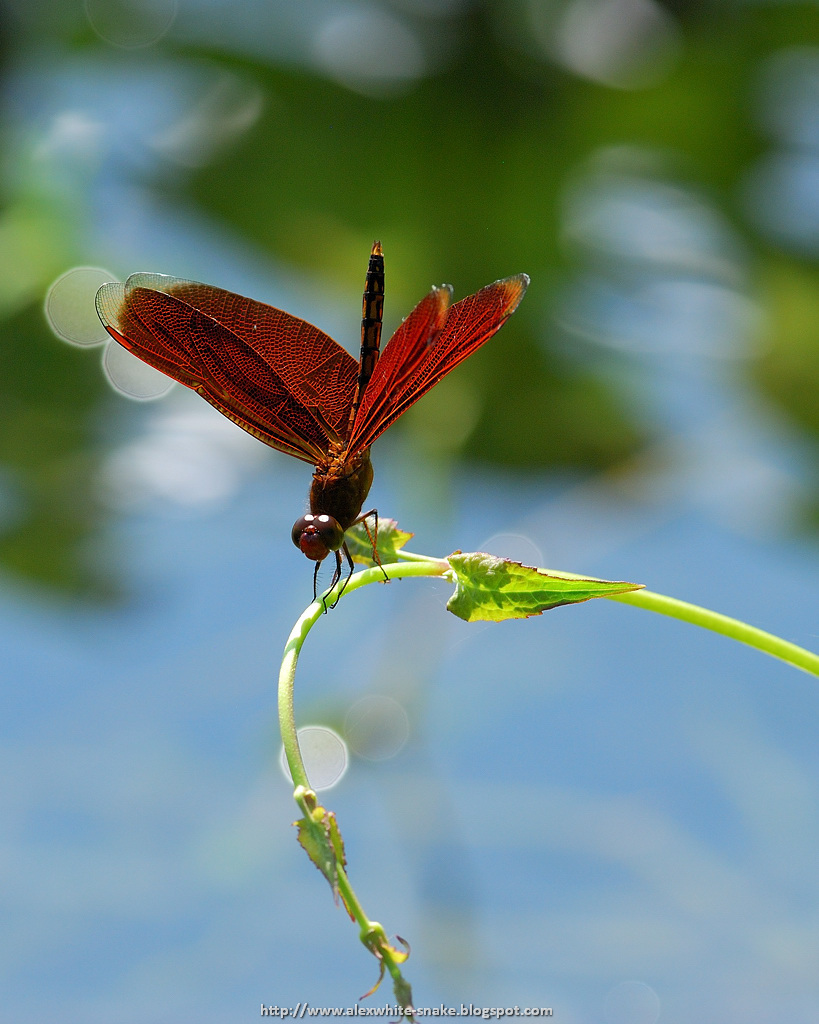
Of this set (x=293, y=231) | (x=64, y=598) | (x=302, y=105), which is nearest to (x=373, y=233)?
(x=293, y=231)

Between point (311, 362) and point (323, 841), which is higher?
point (311, 362)

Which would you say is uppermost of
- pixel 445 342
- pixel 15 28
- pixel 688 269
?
pixel 15 28

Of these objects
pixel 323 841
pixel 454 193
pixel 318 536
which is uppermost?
pixel 454 193

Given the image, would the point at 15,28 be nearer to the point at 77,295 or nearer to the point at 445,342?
the point at 77,295

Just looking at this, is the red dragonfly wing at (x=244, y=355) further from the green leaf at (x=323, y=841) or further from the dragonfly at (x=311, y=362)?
the green leaf at (x=323, y=841)

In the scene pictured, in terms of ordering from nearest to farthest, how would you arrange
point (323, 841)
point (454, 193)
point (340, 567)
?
point (323, 841) → point (340, 567) → point (454, 193)

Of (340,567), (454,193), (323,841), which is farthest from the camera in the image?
(454,193)

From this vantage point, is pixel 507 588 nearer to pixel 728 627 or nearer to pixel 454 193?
pixel 728 627

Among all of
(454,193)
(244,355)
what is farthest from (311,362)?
(454,193)
